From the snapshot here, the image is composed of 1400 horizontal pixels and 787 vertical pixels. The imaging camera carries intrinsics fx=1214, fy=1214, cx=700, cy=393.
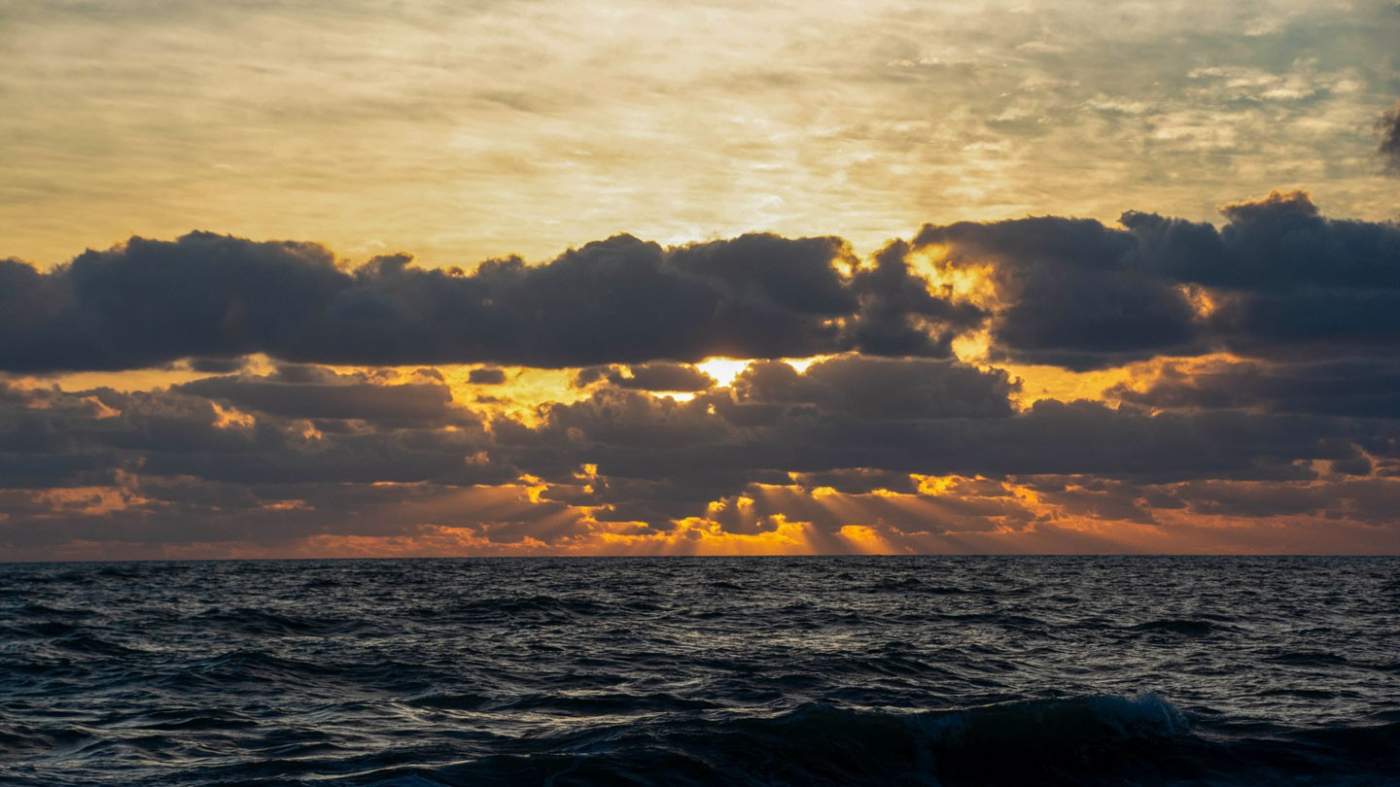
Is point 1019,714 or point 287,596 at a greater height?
point 1019,714

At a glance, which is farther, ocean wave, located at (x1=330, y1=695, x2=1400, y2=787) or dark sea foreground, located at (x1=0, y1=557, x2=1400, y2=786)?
dark sea foreground, located at (x1=0, y1=557, x2=1400, y2=786)

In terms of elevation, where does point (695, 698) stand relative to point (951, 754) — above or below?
below

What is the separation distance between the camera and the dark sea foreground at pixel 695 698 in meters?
22.4

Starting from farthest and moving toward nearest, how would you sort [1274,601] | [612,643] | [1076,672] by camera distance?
[1274,601] → [612,643] → [1076,672]

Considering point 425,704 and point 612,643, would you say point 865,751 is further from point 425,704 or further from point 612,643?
point 612,643

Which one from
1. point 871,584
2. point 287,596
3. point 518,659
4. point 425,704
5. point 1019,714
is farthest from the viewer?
point 871,584

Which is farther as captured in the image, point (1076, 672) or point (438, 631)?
point (438, 631)

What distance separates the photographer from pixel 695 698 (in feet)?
96.6

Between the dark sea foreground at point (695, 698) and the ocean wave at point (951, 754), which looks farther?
the dark sea foreground at point (695, 698)

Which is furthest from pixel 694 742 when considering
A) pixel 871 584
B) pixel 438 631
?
pixel 871 584

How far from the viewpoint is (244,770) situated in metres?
21.2

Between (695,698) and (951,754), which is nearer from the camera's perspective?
(951,754)

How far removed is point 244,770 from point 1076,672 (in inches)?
915

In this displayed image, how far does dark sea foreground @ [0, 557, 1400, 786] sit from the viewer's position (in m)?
22.4
